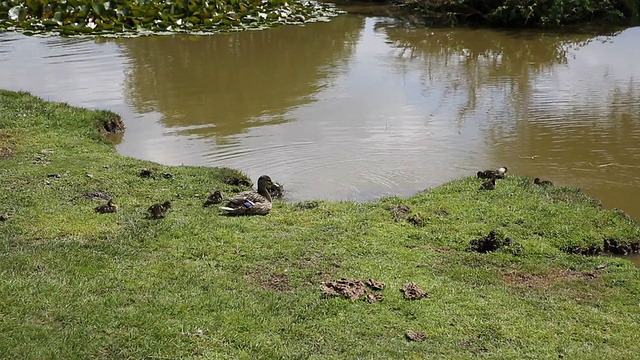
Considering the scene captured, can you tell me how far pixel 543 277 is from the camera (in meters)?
7.89

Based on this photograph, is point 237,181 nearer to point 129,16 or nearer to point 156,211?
point 156,211

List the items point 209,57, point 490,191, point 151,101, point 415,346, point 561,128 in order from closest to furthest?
point 415,346 < point 490,191 < point 561,128 < point 151,101 < point 209,57

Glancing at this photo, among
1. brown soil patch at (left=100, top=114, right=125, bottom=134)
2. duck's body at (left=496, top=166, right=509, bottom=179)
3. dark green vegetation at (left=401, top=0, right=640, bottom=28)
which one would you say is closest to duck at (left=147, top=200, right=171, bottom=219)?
duck's body at (left=496, top=166, right=509, bottom=179)

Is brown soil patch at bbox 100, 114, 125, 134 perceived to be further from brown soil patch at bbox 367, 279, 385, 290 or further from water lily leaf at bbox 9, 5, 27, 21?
water lily leaf at bbox 9, 5, 27, 21

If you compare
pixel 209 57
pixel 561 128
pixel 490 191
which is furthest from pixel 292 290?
pixel 209 57

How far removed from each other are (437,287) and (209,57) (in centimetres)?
1418

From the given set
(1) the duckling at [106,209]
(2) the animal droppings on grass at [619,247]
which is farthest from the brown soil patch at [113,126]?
(2) the animal droppings on grass at [619,247]

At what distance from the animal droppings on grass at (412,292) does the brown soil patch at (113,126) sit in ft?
26.8

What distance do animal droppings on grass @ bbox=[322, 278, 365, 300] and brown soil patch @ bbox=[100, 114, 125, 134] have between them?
7818mm

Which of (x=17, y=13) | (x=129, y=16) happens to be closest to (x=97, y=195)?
(x=129, y=16)

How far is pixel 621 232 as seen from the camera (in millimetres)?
9039

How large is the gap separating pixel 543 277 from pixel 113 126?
8720mm

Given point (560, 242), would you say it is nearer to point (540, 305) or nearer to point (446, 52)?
point (540, 305)

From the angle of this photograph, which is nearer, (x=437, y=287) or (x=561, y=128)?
(x=437, y=287)
